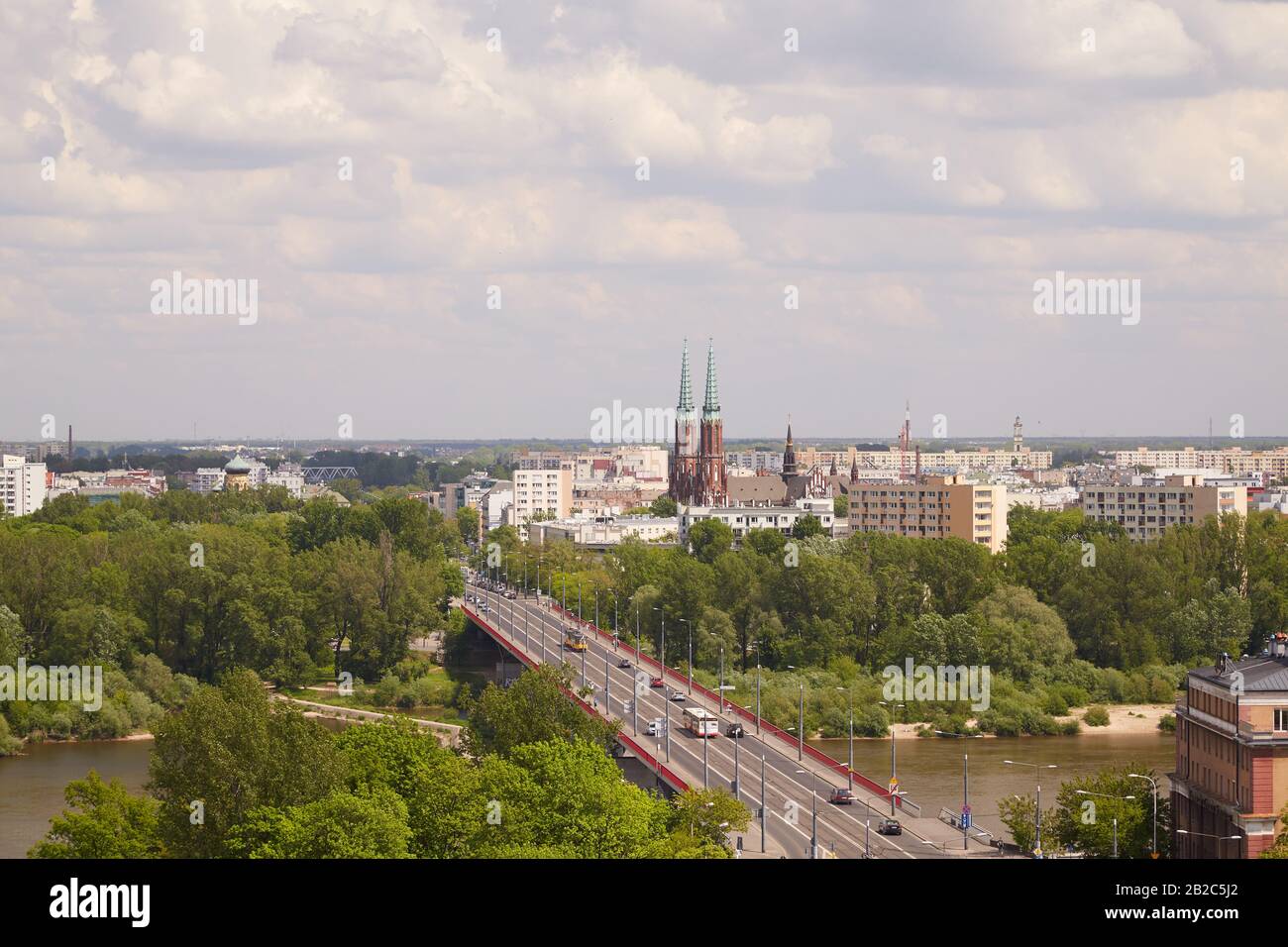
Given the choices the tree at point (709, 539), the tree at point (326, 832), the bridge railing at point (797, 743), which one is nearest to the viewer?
the tree at point (326, 832)

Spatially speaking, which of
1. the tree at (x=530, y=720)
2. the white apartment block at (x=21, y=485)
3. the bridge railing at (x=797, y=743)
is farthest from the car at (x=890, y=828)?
the white apartment block at (x=21, y=485)

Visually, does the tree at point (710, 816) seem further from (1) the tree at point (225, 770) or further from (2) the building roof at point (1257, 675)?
(2) the building roof at point (1257, 675)

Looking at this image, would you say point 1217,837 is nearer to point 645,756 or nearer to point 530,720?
point 645,756

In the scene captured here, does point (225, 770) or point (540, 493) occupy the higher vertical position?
point (540, 493)

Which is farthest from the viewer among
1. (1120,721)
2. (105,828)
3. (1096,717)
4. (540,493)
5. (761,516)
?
(540,493)

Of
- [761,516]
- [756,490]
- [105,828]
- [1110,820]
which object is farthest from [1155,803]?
[756,490]

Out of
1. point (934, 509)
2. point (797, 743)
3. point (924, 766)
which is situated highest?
point (934, 509)

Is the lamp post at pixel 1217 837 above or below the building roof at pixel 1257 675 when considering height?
below

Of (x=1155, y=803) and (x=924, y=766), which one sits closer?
(x=1155, y=803)
